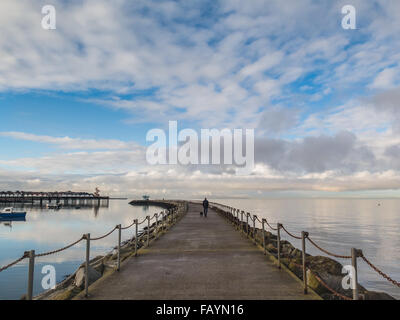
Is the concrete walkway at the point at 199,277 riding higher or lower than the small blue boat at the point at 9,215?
higher

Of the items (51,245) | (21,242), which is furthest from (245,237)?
(21,242)

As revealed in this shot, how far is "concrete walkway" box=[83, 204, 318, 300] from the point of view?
6.42 meters

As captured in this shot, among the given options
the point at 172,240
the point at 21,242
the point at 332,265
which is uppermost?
the point at 172,240

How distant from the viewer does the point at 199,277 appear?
7.82 meters

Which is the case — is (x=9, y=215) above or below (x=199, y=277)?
below

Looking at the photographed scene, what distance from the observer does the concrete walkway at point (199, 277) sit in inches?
253

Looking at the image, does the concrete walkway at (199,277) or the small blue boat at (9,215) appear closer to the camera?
the concrete walkway at (199,277)

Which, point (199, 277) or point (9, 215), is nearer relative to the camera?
point (199, 277)

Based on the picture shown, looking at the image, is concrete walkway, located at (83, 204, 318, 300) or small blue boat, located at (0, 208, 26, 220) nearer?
concrete walkway, located at (83, 204, 318, 300)

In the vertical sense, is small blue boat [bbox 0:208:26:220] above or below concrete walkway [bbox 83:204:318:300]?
below

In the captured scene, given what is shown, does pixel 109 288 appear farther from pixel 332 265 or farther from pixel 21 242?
pixel 21 242
